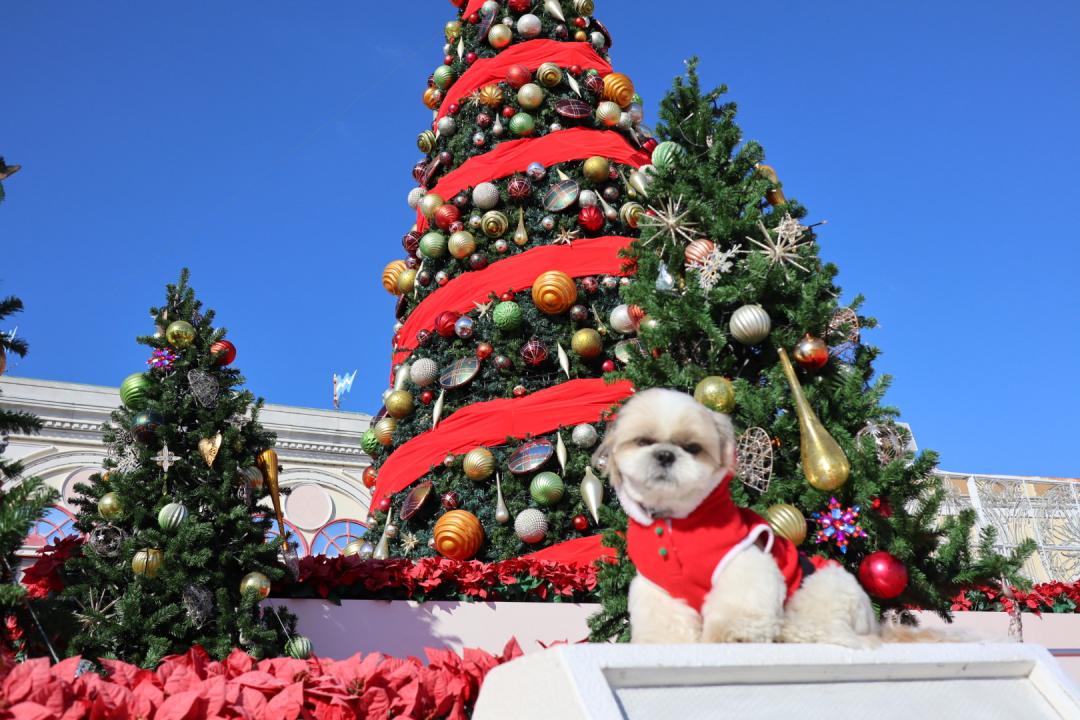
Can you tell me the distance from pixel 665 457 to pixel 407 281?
194 inches

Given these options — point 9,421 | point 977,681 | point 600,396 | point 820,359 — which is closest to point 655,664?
point 977,681

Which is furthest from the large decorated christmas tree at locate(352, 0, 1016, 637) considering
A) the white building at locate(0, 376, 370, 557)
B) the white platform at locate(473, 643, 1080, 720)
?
→ the white building at locate(0, 376, 370, 557)

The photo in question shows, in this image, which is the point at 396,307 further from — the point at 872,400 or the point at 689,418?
the point at 689,418

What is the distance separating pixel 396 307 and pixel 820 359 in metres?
4.24

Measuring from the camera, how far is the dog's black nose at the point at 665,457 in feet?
7.64

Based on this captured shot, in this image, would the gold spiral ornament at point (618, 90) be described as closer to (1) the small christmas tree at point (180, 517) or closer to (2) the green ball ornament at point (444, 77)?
(2) the green ball ornament at point (444, 77)

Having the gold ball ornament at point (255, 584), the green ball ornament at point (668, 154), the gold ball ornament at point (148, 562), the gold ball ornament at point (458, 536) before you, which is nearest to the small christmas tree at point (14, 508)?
the gold ball ornament at point (148, 562)

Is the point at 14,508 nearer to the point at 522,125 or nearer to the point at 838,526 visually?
the point at 838,526

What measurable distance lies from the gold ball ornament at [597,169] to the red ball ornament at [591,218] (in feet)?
1.02

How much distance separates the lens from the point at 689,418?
7.79 feet

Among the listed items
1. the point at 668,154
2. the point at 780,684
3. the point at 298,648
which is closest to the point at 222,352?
the point at 298,648

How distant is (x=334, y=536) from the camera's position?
575 inches

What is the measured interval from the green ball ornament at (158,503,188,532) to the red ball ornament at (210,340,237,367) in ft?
2.99

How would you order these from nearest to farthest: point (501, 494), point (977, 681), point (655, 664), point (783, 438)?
point (655, 664) → point (977, 681) → point (783, 438) → point (501, 494)
